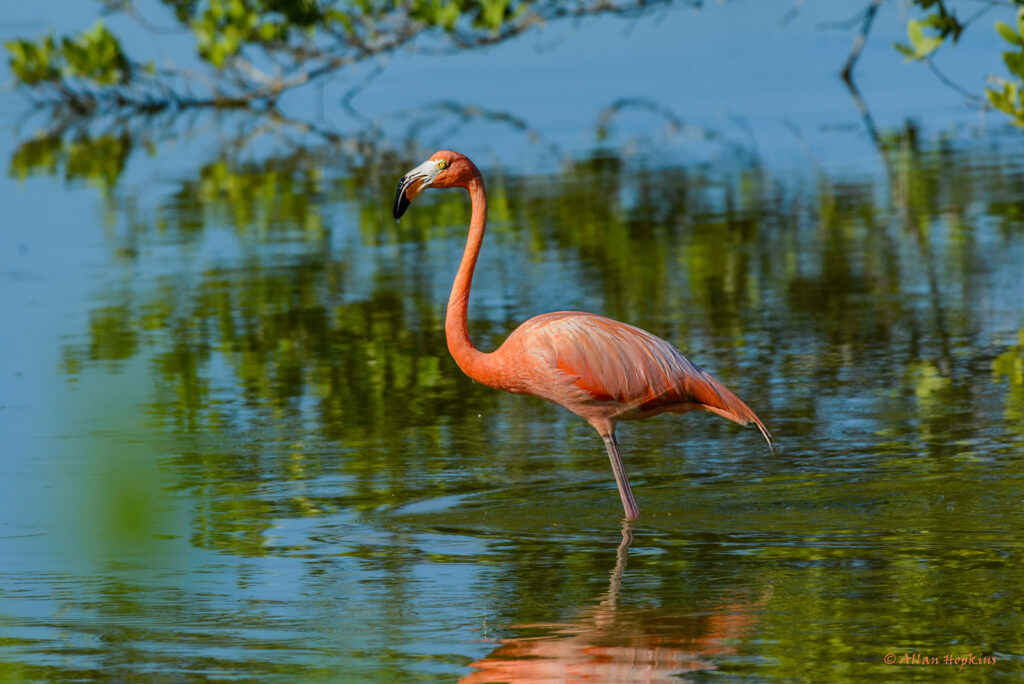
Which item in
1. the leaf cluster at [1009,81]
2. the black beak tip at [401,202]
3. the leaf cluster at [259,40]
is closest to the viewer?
the black beak tip at [401,202]

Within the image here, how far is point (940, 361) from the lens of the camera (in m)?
10.2

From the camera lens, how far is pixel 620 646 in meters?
5.83

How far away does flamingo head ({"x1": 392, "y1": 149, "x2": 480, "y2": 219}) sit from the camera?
7.39m

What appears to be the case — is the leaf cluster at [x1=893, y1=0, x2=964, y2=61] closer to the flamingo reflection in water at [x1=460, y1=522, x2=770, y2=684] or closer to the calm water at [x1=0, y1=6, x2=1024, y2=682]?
the calm water at [x1=0, y1=6, x2=1024, y2=682]

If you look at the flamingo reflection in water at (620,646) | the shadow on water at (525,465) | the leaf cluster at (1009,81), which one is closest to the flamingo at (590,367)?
the shadow on water at (525,465)

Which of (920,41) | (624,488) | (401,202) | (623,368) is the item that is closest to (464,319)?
(401,202)

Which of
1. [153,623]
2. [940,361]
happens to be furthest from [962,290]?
[153,623]

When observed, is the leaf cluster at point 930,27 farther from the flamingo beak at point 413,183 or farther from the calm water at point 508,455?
the flamingo beak at point 413,183

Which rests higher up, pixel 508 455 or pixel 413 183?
pixel 413 183

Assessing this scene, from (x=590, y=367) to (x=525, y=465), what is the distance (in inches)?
47.7

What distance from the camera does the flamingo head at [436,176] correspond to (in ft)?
24.2
